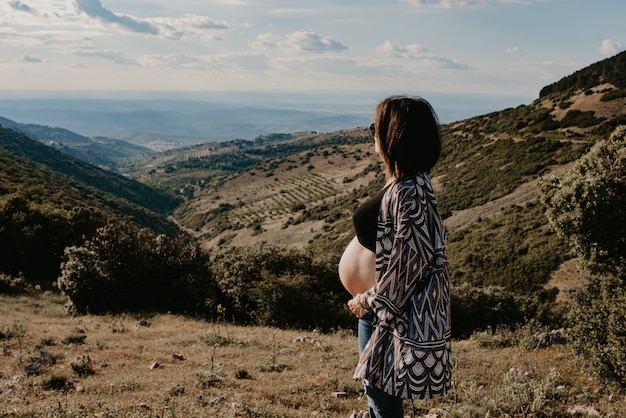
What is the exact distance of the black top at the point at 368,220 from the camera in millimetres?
2885

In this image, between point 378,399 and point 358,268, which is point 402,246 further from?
point 378,399

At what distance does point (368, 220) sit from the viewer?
115 inches

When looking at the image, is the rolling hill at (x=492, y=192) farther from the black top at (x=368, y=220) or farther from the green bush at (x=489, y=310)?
the black top at (x=368, y=220)

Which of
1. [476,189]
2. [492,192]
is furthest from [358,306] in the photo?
[476,189]

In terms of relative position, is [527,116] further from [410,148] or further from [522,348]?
[410,148]

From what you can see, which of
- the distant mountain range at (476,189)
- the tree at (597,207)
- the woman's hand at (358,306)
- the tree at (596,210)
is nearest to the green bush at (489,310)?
the distant mountain range at (476,189)

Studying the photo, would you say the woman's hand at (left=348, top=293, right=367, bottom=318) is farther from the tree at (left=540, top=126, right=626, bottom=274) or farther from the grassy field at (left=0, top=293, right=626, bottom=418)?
the tree at (left=540, top=126, right=626, bottom=274)

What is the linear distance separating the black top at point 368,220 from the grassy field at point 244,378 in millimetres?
2469

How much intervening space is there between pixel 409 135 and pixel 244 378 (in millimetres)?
6079

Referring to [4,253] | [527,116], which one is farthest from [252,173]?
[4,253]

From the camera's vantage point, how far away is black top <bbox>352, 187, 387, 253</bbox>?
2885 mm

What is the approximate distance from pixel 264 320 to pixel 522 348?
10.2m

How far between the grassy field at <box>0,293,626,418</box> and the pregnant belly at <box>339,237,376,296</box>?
2048 millimetres

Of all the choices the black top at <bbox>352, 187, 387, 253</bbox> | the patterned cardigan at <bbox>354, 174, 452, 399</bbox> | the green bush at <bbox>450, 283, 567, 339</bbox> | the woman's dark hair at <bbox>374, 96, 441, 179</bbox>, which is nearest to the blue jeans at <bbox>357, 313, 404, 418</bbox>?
the patterned cardigan at <bbox>354, 174, 452, 399</bbox>
